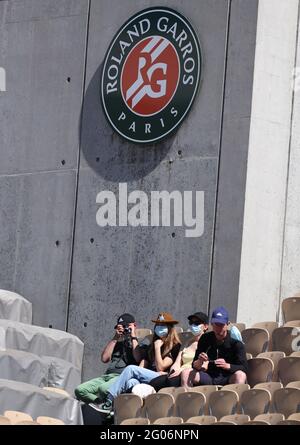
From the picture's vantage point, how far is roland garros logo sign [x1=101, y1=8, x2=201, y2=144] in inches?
612

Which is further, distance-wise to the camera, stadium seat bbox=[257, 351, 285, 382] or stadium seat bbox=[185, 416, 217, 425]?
stadium seat bbox=[257, 351, 285, 382]

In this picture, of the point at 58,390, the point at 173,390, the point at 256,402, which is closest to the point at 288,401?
the point at 256,402

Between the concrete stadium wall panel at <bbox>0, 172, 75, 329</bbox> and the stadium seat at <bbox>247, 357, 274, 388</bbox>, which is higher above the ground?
the concrete stadium wall panel at <bbox>0, 172, 75, 329</bbox>

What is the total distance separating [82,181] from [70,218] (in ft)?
1.62

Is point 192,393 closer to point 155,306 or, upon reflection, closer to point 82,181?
point 155,306

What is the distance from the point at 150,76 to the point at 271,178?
6.97ft

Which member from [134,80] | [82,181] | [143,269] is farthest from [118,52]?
[143,269]

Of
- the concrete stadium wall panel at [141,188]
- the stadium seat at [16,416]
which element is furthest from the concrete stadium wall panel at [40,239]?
the stadium seat at [16,416]

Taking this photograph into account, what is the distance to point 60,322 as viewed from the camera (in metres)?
16.5

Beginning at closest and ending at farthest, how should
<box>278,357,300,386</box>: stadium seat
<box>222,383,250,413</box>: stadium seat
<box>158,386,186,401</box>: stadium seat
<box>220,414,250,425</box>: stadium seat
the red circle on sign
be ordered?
1. <box>220,414,250,425</box>: stadium seat
2. <box>222,383,250,413</box>: stadium seat
3. <box>278,357,300,386</box>: stadium seat
4. <box>158,386,186,401</box>: stadium seat
5. the red circle on sign

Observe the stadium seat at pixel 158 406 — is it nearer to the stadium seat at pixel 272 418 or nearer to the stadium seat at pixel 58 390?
the stadium seat at pixel 58 390

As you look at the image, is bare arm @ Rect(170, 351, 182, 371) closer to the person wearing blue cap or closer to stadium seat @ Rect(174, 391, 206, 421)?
the person wearing blue cap

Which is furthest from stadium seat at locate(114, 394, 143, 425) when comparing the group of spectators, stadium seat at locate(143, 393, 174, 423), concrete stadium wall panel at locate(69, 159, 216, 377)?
concrete stadium wall panel at locate(69, 159, 216, 377)

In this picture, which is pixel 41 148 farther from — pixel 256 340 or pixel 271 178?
pixel 256 340
